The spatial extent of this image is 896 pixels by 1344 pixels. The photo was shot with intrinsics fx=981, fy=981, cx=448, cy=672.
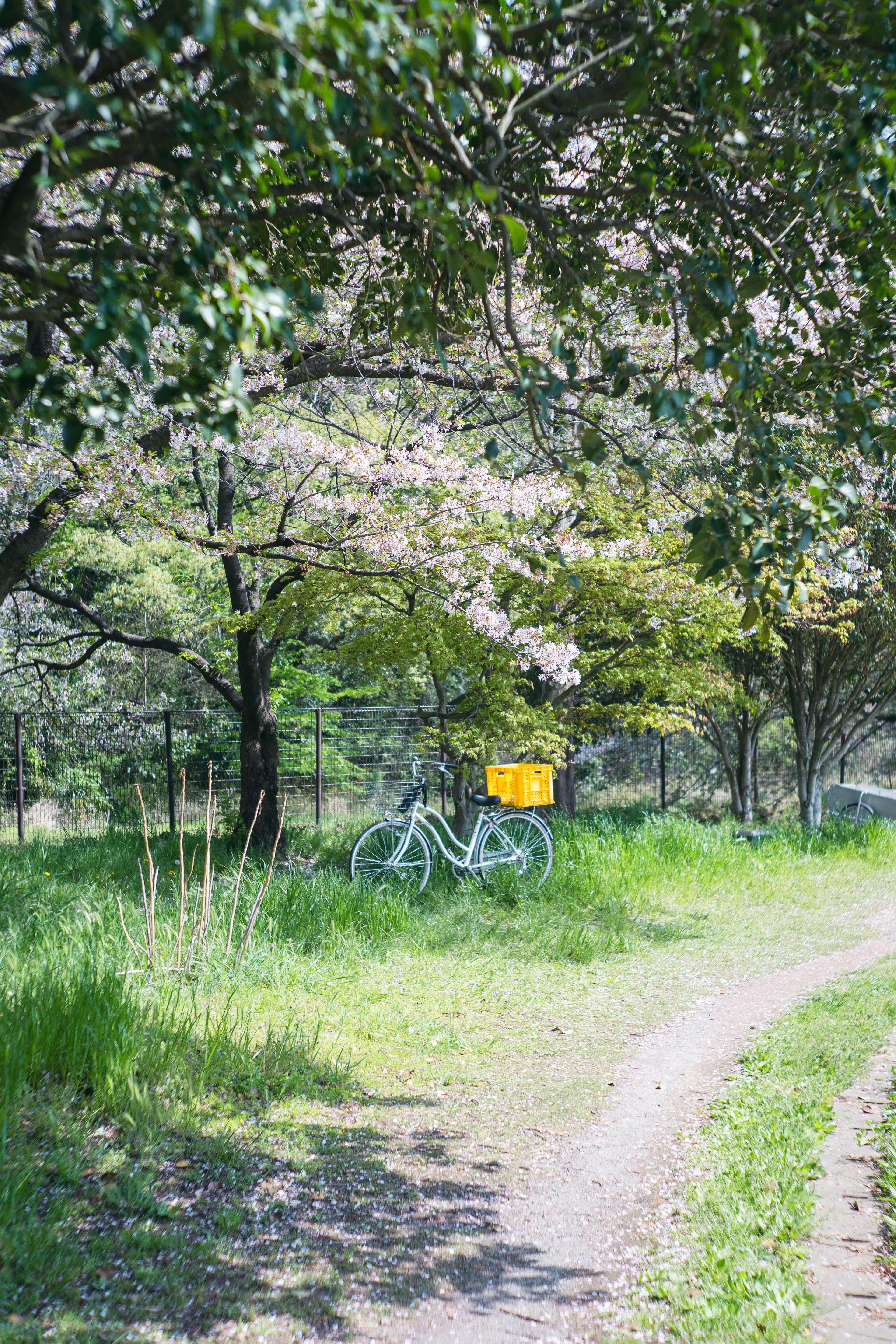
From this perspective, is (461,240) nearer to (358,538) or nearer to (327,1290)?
(327,1290)

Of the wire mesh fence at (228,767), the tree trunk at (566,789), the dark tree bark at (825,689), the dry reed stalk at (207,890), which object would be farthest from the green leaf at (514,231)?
the dark tree bark at (825,689)

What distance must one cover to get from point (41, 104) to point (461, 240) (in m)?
1.18

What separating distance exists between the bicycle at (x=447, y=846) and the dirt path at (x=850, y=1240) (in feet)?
14.2

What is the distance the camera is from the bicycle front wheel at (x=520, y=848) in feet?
28.0

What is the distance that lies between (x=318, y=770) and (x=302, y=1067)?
8.72 meters

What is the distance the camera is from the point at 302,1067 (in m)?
4.41

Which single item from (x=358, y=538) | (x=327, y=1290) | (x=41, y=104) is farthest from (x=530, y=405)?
(x=358, y=538)

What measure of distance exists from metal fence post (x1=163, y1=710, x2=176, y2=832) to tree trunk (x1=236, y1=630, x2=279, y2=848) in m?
2.32

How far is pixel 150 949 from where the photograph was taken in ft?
16.3

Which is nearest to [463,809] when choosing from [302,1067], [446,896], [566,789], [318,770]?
[446,896]

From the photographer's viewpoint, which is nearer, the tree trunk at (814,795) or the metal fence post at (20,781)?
the metal fence post at (20,781)

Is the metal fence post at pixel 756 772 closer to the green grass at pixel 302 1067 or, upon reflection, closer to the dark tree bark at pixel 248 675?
the green grass at pixel 302 1067

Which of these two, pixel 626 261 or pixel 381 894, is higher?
pixel 626 261

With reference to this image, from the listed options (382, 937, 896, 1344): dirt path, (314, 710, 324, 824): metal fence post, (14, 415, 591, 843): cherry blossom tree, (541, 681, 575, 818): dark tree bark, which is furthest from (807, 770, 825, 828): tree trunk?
(382, 937, 896, 1344): dirt path
